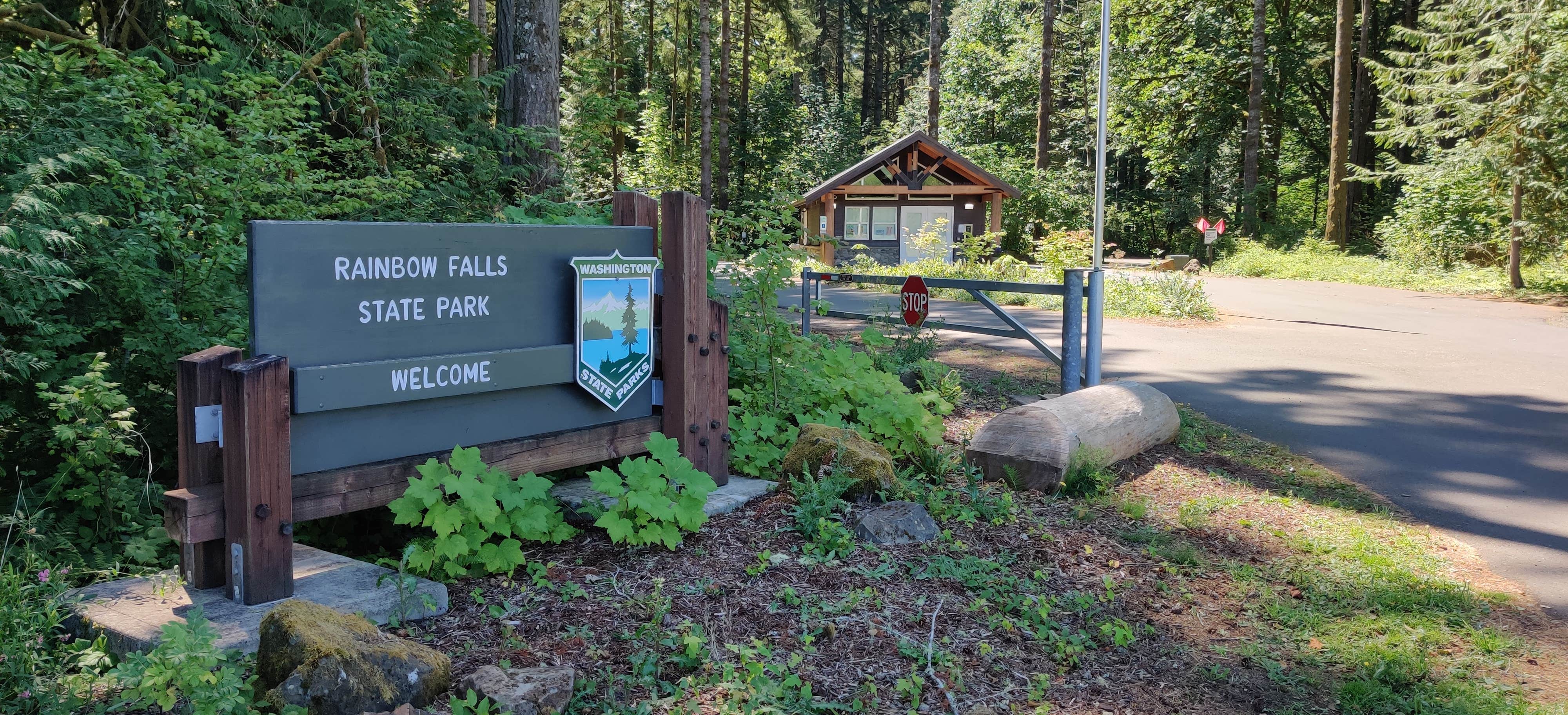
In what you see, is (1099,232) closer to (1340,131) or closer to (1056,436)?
(1056,436)

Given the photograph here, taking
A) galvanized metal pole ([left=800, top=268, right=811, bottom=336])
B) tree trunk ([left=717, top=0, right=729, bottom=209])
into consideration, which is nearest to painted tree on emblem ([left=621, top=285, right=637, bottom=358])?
galvanized metal pole ([left=800, top=268, right=811, bottom=336])

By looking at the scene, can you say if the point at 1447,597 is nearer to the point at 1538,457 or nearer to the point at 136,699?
the point at 1538,457

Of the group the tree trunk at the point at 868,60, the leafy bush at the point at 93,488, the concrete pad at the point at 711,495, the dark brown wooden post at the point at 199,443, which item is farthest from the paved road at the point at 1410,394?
the tree trunk at the point at 868,60

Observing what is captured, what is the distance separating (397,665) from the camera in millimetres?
2926

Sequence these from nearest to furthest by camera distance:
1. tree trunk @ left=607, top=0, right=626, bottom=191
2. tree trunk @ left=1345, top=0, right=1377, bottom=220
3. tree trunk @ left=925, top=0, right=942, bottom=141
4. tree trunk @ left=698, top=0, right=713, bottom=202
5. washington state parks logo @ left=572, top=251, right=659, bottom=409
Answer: washington state parks logo @ left=572, top=251, right=659, bottom=409 → tree trunk @ left=925, top=0, right=942, bottom=141 → tree trunk @ left=698, top=0, right=713, bottom=202 → tree trunk @ left=607, top=0, right=626, bottom=191 → tree trunk @ left=1345, top=0, right=1377, bottom=220

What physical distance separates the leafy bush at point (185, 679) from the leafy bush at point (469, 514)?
3.07 feet

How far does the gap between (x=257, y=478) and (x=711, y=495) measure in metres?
2.31

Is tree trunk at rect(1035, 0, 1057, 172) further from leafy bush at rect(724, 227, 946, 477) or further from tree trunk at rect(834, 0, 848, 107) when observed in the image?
leafy bush at rect(724, 227, 946, 477)

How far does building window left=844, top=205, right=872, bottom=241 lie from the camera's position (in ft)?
109

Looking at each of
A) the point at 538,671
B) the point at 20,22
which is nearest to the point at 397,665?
the point at 538,671

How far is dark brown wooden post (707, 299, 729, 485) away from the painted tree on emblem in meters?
0.49

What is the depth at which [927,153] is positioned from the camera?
32.2 meters

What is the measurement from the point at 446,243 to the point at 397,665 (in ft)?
6.26

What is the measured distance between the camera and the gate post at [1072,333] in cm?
816
